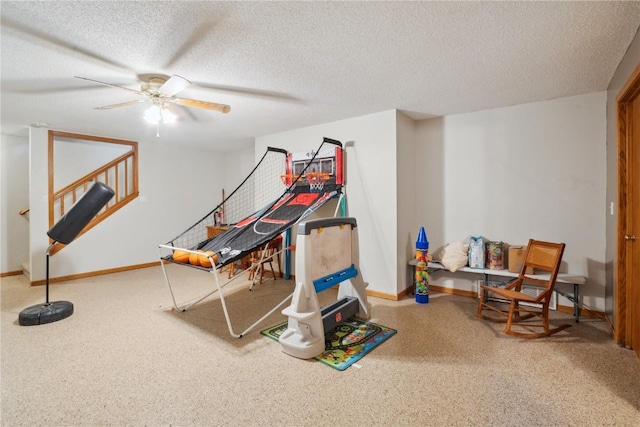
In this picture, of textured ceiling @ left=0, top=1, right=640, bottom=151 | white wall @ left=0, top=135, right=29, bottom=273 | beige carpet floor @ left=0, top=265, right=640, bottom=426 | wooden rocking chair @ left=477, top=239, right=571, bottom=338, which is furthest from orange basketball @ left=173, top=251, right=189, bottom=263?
white wall @ left=0, top=135, right=29, bottom=273

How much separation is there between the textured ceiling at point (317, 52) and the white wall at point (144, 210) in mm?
1666

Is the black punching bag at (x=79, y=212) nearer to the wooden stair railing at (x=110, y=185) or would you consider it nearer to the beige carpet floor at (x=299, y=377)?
the beige carpet floor at (x=299, y=377)

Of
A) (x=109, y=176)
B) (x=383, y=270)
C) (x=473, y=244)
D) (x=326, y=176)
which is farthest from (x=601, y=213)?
(x=109, y=176)

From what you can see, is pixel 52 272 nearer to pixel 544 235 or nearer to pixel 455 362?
pixel 455 362

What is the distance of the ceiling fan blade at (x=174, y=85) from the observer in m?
2.34

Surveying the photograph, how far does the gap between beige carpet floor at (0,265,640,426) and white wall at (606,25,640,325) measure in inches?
18.8

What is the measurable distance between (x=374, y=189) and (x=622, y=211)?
2.25 meters

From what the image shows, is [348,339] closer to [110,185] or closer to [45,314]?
[45,314]

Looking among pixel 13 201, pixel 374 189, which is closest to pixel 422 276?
pixel 374 189

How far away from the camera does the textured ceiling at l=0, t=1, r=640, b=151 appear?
179cm

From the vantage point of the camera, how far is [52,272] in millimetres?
4660

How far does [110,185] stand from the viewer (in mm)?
5379

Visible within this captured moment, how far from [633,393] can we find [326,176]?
10.9 feet

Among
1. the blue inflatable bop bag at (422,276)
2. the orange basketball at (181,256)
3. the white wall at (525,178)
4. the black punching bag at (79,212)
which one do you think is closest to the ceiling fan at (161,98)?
the black punching bag at (79,212)
